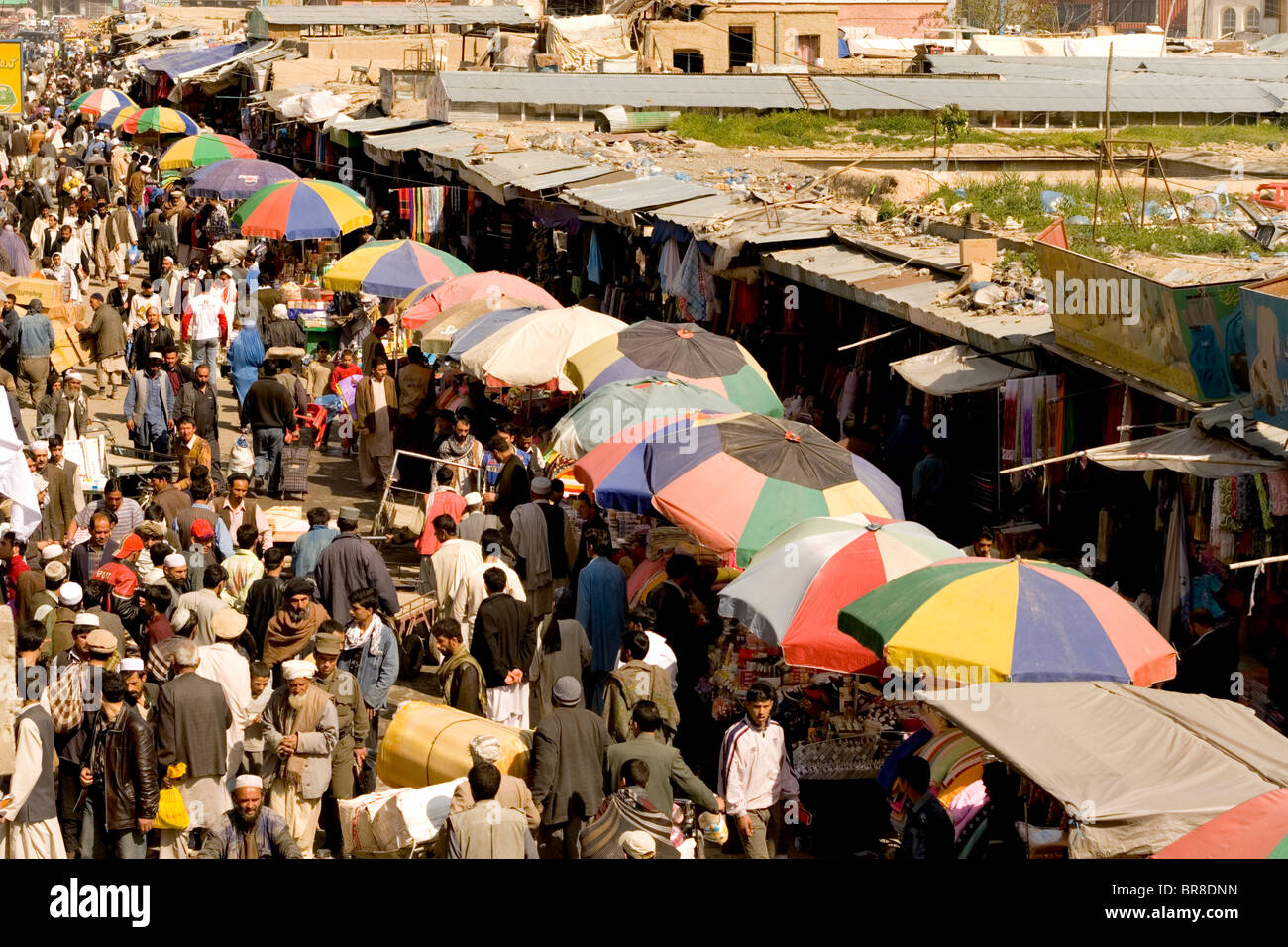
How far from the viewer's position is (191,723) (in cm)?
838

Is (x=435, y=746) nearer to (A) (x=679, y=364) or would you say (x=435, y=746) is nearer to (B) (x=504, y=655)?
(B) (x=504, y=655)

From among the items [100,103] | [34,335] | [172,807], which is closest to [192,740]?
[172,807]

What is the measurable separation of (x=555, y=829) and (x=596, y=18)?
119 feet

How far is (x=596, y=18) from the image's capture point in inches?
1651

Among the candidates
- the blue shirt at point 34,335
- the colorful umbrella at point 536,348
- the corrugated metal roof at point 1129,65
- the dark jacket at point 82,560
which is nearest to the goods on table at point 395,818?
the dark jacket at point 82,560

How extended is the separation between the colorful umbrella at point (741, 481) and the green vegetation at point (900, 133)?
1748cm

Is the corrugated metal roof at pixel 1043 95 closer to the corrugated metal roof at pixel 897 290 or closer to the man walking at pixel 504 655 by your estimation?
the corrugated metal roof at pixel 897 290

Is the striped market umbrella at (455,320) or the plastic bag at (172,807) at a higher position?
the striped market umbrella at (455,320)

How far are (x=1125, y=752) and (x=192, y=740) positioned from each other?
4.35 meters

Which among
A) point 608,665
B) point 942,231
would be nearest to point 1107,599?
point 608,665

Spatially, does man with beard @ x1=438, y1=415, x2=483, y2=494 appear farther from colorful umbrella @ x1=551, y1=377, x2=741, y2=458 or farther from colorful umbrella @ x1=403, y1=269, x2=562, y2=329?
colorful umbrella @ x1=403, y1=269, x2=562, y2=329

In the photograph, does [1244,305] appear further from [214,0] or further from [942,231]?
[214,0]

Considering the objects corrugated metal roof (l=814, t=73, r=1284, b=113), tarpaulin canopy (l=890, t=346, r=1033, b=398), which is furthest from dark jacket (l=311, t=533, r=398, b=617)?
corrugated metal roof (l=814, t=73, r=1284, b=113)

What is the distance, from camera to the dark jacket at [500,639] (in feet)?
31.5
